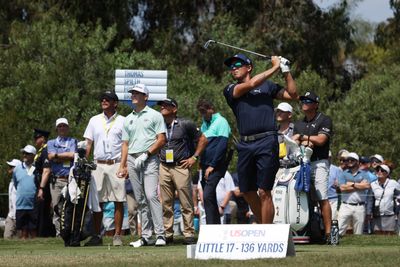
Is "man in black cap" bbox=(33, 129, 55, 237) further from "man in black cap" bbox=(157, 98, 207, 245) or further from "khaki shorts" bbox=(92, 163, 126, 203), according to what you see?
"man in black cap" bbox=(157, 98, 207, 245)

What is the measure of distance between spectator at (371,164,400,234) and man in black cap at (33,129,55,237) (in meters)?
6.24

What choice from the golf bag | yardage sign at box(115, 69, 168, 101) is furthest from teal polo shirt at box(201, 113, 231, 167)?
yardage sign at box(115, 69, 168, 101)

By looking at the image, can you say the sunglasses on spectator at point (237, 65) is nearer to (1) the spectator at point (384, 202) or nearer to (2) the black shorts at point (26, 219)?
(2) the black shorts at point (26, 219)

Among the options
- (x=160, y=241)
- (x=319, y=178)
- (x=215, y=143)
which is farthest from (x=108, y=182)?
(x=319, y=178)

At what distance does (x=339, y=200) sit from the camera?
23.9 m

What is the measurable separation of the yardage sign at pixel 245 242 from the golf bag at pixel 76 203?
4712 millimetres

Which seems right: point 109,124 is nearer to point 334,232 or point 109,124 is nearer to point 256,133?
point 334,232

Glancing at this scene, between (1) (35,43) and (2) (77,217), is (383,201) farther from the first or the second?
(1) (35,43)

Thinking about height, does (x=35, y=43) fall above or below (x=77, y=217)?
above

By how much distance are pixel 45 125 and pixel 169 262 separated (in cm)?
1973

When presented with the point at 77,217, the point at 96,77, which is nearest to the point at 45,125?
the point at 96,77

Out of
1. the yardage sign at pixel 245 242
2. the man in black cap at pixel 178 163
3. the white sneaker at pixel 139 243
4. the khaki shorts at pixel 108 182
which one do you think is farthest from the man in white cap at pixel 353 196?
the yardage sign at pixel 245 242

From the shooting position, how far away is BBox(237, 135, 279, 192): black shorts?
13.5m

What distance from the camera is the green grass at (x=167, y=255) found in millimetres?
11516
